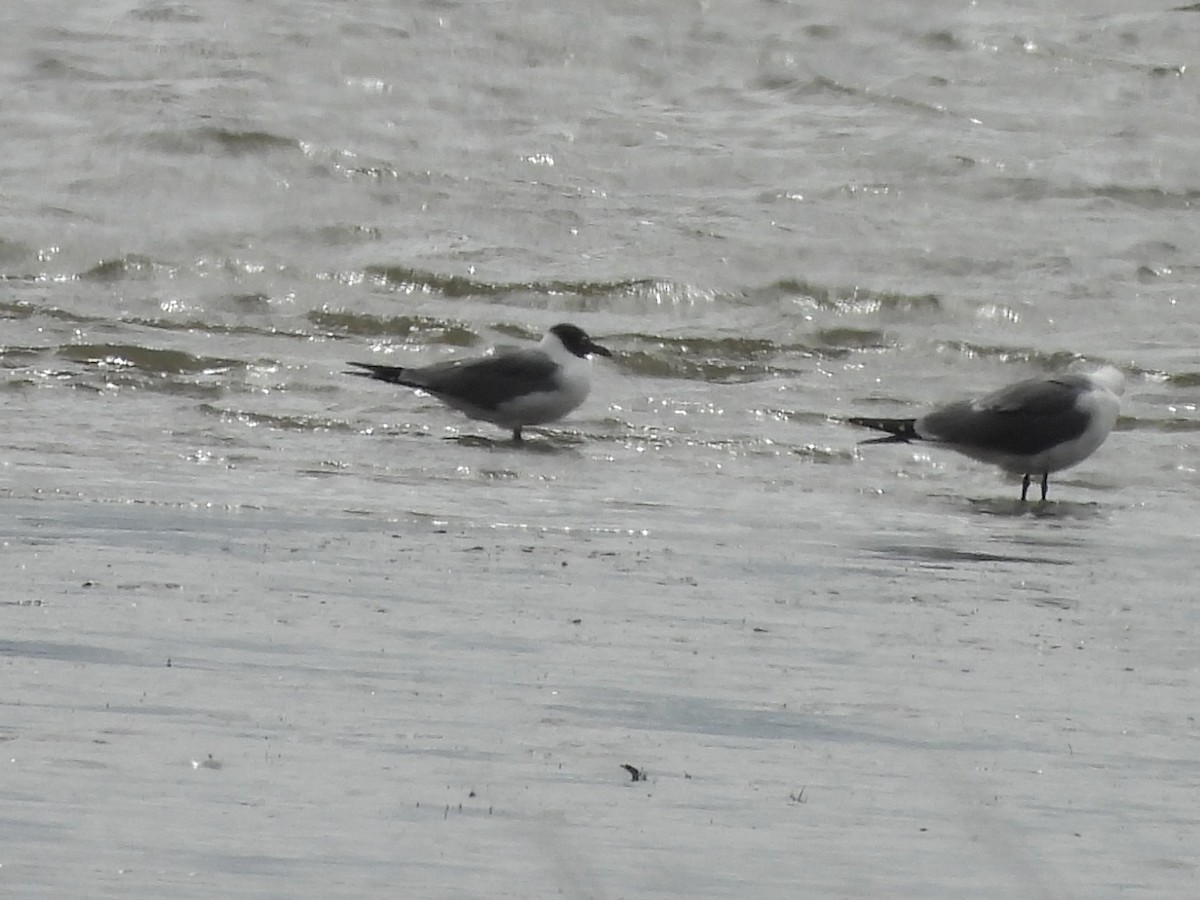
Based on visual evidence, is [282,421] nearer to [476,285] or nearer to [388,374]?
[388,374]

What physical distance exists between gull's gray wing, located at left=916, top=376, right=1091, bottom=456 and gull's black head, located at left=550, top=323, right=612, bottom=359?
168 centimetres

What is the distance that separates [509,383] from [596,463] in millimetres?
1040

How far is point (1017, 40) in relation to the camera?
671 inches

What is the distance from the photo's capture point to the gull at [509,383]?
29.7 feet

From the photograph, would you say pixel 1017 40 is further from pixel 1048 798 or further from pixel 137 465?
pixel 1048 798

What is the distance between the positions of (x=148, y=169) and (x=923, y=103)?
4941 millimetres

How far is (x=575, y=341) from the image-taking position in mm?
9547

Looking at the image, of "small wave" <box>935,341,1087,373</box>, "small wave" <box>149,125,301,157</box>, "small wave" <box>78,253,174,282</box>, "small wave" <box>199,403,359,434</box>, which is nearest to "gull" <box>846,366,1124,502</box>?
"small wave" <box>199,403,359,434</box>

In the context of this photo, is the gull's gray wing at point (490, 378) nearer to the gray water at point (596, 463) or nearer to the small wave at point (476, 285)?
the gray water at point (596, 463)

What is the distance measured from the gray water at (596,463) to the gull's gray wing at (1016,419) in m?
0.20

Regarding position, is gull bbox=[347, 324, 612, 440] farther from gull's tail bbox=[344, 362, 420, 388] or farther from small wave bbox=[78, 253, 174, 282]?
small wave bbox=[78, 253, 174, 282]

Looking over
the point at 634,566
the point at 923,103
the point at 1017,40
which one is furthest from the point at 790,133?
the point at 634,566

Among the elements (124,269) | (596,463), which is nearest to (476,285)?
(124,269)

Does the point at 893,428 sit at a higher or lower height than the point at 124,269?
higher
